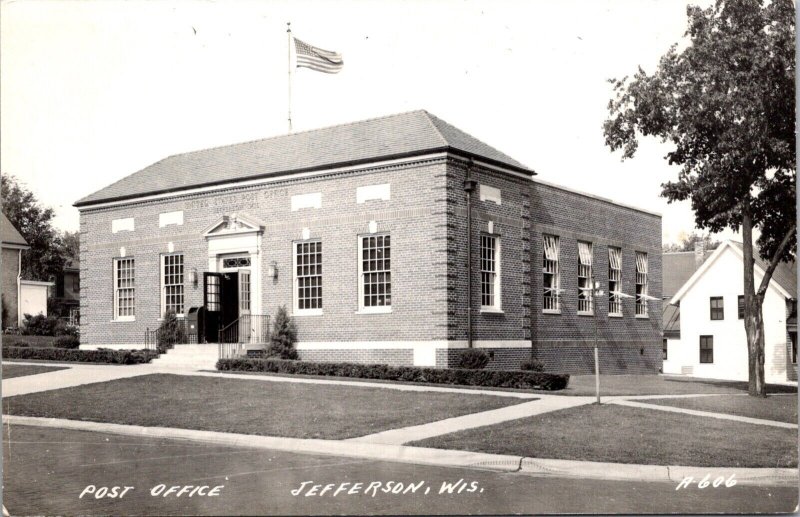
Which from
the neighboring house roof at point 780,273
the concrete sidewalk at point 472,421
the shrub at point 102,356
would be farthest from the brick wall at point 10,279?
the neighboring house roof at point 780,273

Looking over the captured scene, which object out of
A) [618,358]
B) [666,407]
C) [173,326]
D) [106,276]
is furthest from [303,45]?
[618,358]

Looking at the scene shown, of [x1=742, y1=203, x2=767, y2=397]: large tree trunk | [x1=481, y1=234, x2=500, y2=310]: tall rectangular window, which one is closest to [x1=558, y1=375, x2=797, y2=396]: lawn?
[x1=742, y1=203, x2=767, y2=397]: large tree trunk

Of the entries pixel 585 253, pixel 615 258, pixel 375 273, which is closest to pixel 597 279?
pixel 585 253

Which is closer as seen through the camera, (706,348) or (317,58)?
(317,58)

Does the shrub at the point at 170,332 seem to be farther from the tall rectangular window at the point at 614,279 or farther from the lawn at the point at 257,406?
the tall rectangular window at the point at 614,279

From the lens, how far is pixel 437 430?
13.7 m

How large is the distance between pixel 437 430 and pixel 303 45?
6595 mm

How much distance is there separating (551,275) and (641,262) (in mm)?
5923

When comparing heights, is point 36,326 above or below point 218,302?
below

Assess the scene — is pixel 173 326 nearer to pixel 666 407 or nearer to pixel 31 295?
pixel 31 295

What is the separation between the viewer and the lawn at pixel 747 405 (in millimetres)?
15625

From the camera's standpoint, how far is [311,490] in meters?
9.66

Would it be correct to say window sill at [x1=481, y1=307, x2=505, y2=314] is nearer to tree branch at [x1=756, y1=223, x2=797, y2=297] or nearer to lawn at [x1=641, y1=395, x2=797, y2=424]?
lawn at [x1=641, y1=395, x2=797, y2=424]

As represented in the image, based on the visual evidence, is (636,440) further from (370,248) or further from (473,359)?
(370,248)
